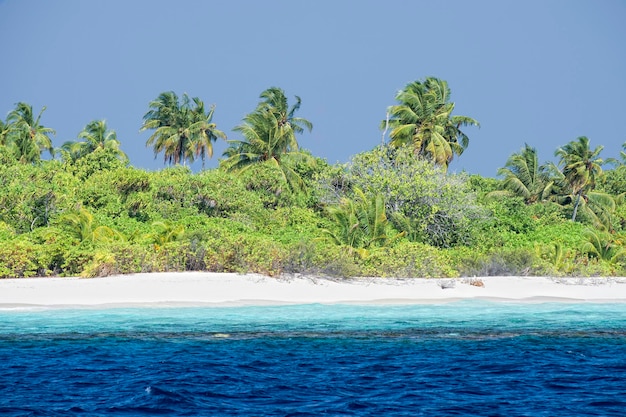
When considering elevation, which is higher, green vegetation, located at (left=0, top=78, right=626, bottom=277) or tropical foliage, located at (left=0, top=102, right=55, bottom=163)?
tropical foliage, located at (left=0, top=102, right=55, bottom=163)

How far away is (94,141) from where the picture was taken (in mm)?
57688

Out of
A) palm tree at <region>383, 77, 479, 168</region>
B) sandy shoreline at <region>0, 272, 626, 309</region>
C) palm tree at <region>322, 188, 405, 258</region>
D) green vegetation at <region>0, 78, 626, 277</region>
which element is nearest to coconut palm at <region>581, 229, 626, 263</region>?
green vegetation at <region>0, 78, 626, 277</region>

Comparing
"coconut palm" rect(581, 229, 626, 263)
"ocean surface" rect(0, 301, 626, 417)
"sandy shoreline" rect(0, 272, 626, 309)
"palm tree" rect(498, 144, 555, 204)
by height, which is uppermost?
"palm tree" rect(498, 144, 555, 204)

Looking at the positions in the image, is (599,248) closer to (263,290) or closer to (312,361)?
(263,290)

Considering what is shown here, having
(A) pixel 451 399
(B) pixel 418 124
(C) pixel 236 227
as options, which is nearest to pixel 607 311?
(A) pixel 451 399

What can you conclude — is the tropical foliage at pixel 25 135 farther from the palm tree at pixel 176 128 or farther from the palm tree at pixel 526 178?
the palm tree at pixel 526 178

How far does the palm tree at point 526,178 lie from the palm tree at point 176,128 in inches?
872

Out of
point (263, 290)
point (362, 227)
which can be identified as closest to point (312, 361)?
point (263, 290)

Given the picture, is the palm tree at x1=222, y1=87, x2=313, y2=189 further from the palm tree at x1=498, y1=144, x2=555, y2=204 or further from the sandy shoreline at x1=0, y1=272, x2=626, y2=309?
the sandy shoreline at x1=0, y1=272, x2=626, y2=309

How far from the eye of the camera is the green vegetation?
22719mm

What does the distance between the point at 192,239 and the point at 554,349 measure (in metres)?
12.3

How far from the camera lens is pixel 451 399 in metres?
10.3

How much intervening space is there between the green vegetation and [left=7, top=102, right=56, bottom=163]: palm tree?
0.18 metres

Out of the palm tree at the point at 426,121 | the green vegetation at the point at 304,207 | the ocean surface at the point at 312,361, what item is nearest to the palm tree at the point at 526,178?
the green vegetation at the point at 304,207
